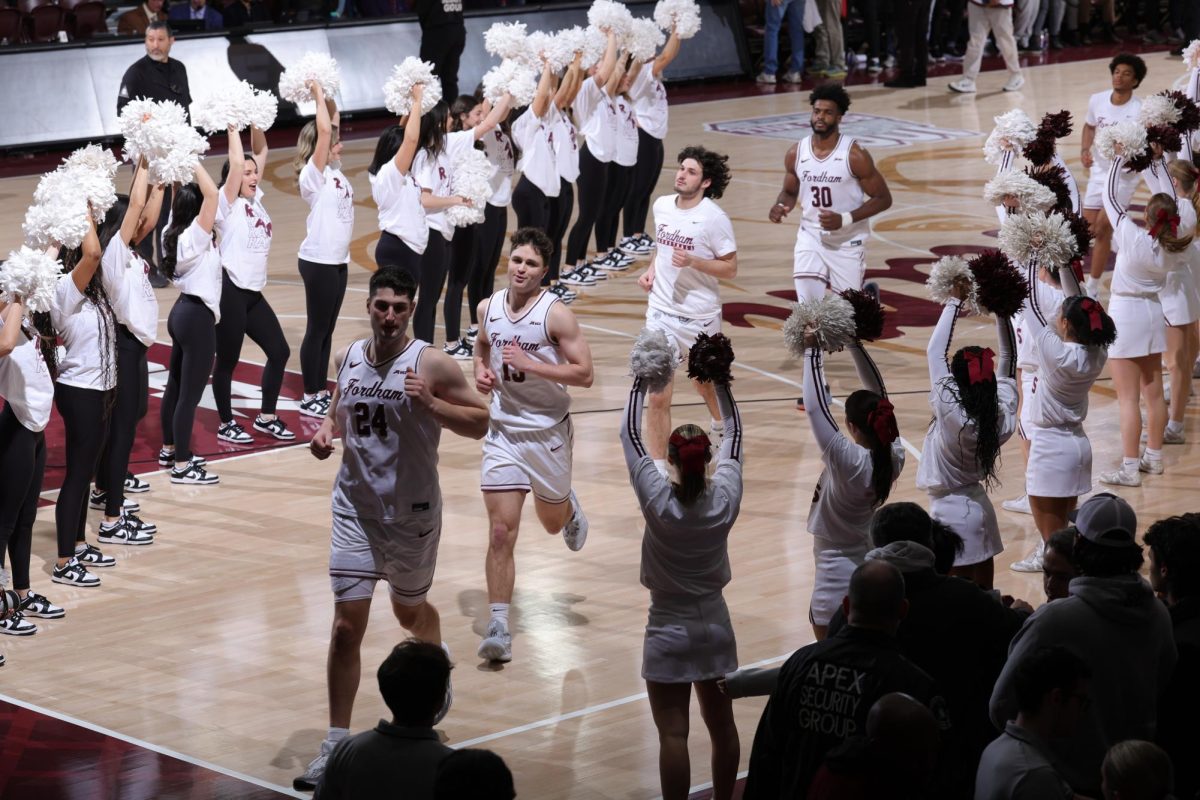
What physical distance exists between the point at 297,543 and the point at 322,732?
248 cm

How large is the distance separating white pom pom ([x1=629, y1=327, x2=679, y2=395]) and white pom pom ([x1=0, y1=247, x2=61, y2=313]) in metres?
3.23

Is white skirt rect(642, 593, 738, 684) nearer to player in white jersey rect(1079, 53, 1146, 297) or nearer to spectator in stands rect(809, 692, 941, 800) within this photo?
spectator in stands rect(809, 692, 941, 800)

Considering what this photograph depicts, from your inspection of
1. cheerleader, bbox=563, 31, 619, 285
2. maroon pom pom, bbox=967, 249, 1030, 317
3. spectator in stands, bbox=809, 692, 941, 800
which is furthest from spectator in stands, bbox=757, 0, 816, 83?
spectator in stands, bbox=809, 692, 941, 800

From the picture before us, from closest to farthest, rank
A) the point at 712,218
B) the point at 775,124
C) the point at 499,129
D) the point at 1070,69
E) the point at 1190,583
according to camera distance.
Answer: the point at 1190,583
the point at 712,218
the point at 499,129
the point at 775,124
the point at 1070,69

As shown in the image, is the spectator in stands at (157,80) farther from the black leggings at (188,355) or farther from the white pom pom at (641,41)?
the black leggings at (188,355)

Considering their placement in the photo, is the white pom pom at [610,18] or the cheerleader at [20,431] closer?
the cheerleader at [20,431]

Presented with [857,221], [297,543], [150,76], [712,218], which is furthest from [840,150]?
[150,76]

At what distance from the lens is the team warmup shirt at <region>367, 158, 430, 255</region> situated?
39.9ft

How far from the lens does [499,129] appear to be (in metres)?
14.2

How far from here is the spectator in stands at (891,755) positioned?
4215 millimetres

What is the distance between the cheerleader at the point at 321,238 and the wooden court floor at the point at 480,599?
1.02m

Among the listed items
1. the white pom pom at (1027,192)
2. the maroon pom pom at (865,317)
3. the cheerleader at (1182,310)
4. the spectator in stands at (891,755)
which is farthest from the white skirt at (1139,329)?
the spectator in stands at (891,755)

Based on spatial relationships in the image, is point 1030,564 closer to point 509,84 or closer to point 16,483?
point 16,483

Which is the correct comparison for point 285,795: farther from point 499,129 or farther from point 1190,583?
point 499,129
